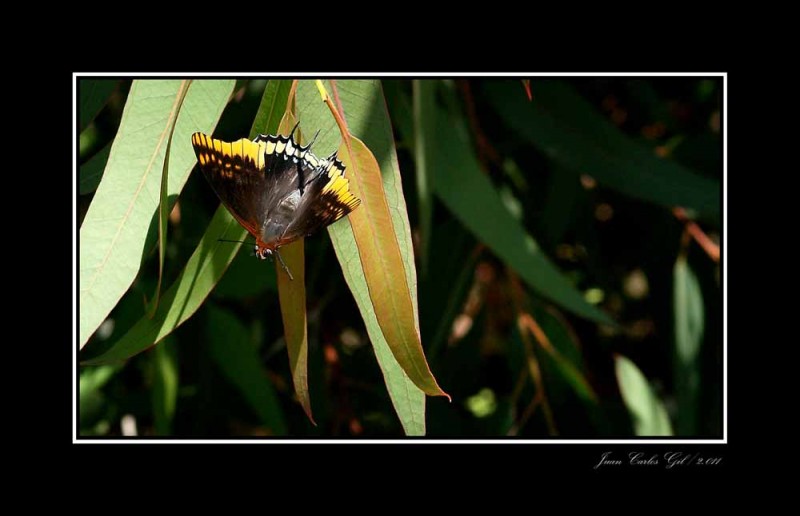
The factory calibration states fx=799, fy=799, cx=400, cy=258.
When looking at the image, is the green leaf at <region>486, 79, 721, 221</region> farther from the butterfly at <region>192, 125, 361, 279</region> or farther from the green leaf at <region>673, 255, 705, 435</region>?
the butterfly at <region>192, 125, 361, 279</region>

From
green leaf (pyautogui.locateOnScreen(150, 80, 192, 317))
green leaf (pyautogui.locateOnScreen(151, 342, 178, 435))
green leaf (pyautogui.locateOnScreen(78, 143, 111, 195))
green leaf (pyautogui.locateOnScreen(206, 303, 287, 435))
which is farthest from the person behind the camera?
green leaf (pyautogui.locateOnScreen(206, 303, 287, 435))

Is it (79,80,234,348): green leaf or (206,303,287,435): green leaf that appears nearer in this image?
(79,80,234,348): green leaf

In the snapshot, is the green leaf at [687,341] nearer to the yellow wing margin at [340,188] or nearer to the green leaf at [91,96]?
the yellow wing margin at [340,188]

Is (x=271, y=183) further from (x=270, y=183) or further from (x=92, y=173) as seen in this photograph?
(x=92, y=173)

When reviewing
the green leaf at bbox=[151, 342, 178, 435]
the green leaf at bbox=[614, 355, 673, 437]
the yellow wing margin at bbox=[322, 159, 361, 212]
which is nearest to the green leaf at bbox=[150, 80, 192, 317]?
the yellow wing margin at bbox=[322, 159, 361, 212]

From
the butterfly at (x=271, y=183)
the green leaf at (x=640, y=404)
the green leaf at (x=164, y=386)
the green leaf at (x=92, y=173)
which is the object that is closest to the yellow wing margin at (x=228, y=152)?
the butterfly at (x=271, y=183)

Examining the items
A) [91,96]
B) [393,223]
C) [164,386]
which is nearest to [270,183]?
[393,223]
